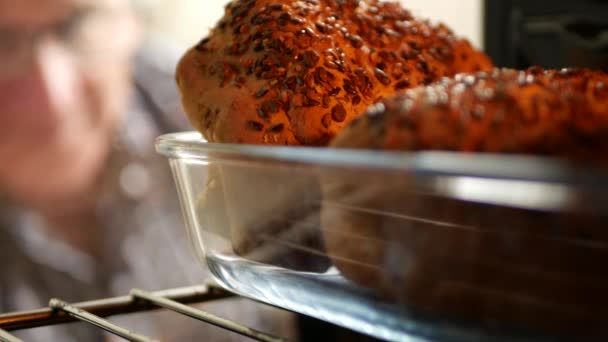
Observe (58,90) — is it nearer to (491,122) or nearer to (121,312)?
(121,312)

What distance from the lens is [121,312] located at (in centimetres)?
53

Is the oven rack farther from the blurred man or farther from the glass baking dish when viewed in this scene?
the blurred man

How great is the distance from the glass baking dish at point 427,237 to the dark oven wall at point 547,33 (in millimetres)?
592

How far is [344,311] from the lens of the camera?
35cm

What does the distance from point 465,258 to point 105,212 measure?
3.58 feet

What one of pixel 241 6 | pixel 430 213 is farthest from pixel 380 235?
pixel 241 6

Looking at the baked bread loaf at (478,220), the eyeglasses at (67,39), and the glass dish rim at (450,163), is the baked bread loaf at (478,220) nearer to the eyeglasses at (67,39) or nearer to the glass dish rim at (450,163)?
the glass dish rim at (450,163)

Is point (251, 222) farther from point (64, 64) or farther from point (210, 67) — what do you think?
point (64, 64)

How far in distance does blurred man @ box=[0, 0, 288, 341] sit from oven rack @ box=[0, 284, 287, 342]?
70cm

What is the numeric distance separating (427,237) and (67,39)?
1.13 meters

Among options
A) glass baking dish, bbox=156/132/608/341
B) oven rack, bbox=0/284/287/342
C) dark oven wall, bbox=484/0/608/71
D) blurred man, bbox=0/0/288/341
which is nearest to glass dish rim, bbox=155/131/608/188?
glass baking dish, bbox=156/132/608/341

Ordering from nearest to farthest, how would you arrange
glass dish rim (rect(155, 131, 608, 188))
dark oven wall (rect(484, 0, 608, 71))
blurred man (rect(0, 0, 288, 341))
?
glass dish rim (rect(155, 131, 608, 188)) → dark oven wall (rect(484, 0, 608, 71)) → blurred man (rect(0, 0, 288, 341))

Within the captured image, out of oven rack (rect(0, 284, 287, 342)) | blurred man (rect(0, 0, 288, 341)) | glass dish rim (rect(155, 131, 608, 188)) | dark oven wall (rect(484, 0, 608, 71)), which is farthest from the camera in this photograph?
blurred man (rect(0, 0, 288, 341))

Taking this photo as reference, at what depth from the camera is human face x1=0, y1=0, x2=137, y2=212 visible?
1225mm
